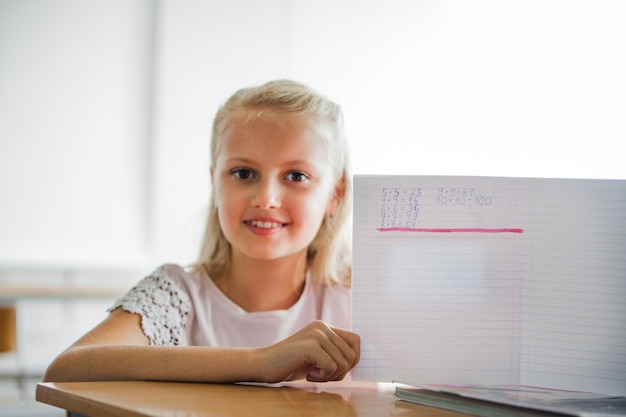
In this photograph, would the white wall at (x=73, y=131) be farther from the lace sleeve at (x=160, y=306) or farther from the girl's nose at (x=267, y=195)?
the girl's nose at (x=267, y=195)

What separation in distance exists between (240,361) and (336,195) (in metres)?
0.77

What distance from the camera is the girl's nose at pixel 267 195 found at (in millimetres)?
1624

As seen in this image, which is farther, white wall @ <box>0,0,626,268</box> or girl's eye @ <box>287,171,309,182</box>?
white wall @ <box>0,0,626,268</box>

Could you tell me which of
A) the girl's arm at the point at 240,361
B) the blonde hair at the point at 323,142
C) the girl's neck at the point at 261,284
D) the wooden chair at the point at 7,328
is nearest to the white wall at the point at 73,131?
the wooden chair at the point at 7,328

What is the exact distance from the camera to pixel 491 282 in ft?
3.76

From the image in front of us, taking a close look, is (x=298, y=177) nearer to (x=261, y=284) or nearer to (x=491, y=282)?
(x=261, y=284)

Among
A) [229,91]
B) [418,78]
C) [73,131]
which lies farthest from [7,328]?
[418,78]

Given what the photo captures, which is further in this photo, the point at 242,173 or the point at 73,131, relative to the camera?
the point at 73,131

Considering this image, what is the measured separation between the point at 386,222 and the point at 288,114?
0.61 meters

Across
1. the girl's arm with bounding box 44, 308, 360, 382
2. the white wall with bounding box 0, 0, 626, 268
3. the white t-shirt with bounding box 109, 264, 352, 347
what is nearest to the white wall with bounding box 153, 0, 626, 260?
the white wall with bounding box 0, 0, 626, 268

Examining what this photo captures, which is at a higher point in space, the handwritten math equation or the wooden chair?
the handwritten math equation

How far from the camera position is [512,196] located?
1141mm

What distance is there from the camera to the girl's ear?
1839 millimetres

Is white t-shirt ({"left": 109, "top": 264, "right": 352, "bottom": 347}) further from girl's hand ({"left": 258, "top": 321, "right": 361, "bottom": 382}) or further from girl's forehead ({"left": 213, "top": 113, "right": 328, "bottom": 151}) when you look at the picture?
girl's hand ({"left": 258, "top": 321, "right": 361, "bottom": 382})
